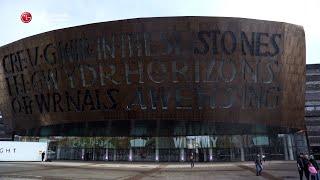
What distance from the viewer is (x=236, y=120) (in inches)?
2191

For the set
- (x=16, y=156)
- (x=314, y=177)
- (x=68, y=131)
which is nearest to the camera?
(x=314, y=177)

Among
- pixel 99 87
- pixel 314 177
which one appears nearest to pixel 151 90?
pixel 99 87

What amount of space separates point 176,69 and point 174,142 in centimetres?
1049

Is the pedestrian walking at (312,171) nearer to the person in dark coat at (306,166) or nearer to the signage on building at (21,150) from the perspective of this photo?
the person in dark coat at (306,166)

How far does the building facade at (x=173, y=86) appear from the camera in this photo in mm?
54156

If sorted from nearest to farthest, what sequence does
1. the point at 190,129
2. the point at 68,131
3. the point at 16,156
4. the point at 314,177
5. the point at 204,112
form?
the point at 314,177, the point at 16,156, the point at 204,112, the point at 190,129, the point at 68,131

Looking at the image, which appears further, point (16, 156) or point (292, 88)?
point (292, 88)

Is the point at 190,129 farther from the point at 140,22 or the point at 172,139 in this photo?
the point at 140,22

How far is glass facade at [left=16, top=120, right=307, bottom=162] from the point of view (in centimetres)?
5772

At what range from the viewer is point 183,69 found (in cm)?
5422

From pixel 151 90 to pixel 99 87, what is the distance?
7.02 m

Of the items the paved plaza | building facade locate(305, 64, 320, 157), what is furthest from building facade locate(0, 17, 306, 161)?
building facade locate(305, 64, 320, 157)

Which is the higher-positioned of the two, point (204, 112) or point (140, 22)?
point (140, 22)

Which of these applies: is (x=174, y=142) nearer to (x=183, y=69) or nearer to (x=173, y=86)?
(x=173, y=86)
